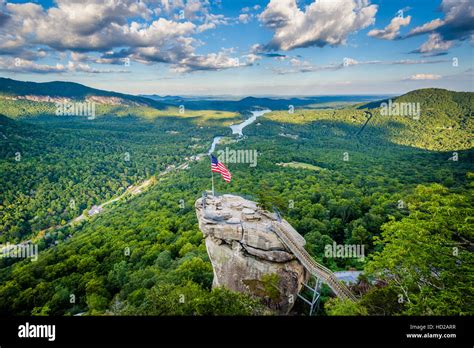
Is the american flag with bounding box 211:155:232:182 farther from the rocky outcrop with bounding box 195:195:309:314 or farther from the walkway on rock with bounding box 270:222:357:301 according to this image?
the walkway on rock with bounding box 270:222:357:301

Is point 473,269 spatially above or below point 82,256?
above

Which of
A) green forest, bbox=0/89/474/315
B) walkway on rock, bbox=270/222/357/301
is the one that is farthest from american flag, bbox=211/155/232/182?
walkway on rock, bbox=270/222/357/301

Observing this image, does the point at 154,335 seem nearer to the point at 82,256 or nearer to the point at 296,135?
the point at 82,256

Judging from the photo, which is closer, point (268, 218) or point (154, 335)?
point (154, 335)

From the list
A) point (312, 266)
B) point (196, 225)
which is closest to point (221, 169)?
point (312, 266)

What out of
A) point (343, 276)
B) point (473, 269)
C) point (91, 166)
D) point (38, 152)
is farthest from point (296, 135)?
point (473, 269)

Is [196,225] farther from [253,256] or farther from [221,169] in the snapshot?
[253,256]
